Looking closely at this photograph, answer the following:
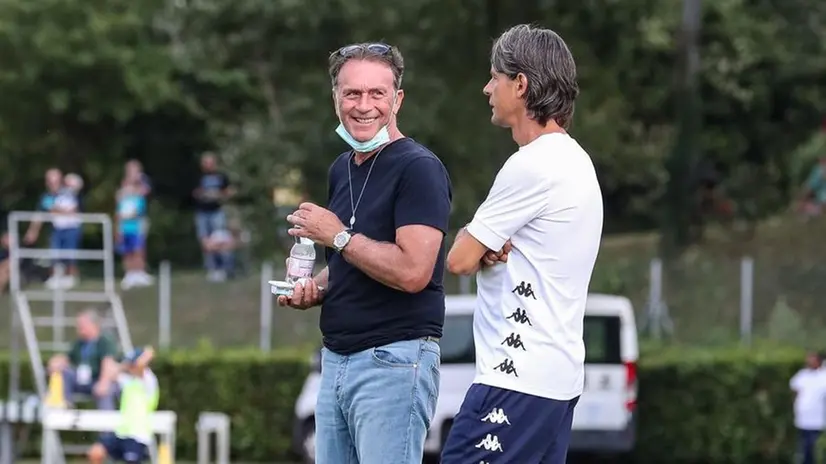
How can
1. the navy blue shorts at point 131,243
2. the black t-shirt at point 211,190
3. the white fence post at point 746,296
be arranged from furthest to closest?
1. the black t-shirt at point 211,190
2. the navy blue shorts at point 131,243
3. the white fence post at point 746,296

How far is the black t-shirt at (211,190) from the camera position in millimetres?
22188

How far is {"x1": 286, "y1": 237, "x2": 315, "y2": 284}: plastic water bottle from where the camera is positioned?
4961mm

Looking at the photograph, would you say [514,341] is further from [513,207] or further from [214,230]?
[214,230]

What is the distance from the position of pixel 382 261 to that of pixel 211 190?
17.9 meters

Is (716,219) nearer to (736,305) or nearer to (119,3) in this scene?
(736,305)

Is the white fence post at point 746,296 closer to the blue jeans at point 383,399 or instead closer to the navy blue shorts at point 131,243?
the navy blue shorts at point 131,243

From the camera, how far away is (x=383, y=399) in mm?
4820

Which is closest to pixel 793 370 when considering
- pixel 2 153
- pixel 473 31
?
pixel 473 31

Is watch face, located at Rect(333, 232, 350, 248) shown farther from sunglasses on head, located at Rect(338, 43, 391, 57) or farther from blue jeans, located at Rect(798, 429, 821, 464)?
blue jeans, located at Rect(798, 429, 821, 464)

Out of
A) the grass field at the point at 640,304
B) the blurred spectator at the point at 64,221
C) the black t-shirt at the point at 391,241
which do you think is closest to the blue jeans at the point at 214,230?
the grass field at the point at 640,304

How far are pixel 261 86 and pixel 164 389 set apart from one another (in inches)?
509

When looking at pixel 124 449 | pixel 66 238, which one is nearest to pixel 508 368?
pixel 124 449

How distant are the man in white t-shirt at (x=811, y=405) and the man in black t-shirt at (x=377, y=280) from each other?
1220 cm

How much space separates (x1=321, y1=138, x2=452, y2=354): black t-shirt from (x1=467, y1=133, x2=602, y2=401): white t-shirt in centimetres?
26
